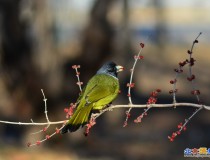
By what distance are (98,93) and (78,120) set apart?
2.25 ft

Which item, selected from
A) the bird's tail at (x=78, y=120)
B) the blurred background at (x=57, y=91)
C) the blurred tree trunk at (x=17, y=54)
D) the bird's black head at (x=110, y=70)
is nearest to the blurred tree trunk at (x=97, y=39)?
the blurred background at (x=57, y=91)

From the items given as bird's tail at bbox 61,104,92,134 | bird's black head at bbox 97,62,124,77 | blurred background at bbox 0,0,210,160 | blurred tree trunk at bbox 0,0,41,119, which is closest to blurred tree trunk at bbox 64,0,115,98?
blurred background at bbox 0,0,210,160

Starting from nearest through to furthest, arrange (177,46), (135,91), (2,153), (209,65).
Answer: (2,153), (135,91), (209,65), (177,46)

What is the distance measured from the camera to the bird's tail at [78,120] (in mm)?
4336

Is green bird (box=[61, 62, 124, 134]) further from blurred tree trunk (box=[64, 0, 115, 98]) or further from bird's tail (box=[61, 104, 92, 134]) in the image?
blurred tree trunk (box=[64, 0, 115, 98])

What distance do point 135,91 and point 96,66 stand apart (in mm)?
7199

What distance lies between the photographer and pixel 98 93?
514 centimetres

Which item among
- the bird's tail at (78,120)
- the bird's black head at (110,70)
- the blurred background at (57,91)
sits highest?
the bird's black head at (110,70)

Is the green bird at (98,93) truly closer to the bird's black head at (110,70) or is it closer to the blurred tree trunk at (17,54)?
the bird's black head at (110,70)

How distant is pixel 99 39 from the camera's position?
14.7 metres

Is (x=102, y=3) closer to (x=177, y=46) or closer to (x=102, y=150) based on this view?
(x=102, y=150)

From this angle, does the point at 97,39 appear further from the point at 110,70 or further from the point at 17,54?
the point at 110,70

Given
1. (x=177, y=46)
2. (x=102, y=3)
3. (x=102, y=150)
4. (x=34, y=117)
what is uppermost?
(x=102, y=3)

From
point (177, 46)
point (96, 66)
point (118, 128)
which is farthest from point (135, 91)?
point (177, 46)
